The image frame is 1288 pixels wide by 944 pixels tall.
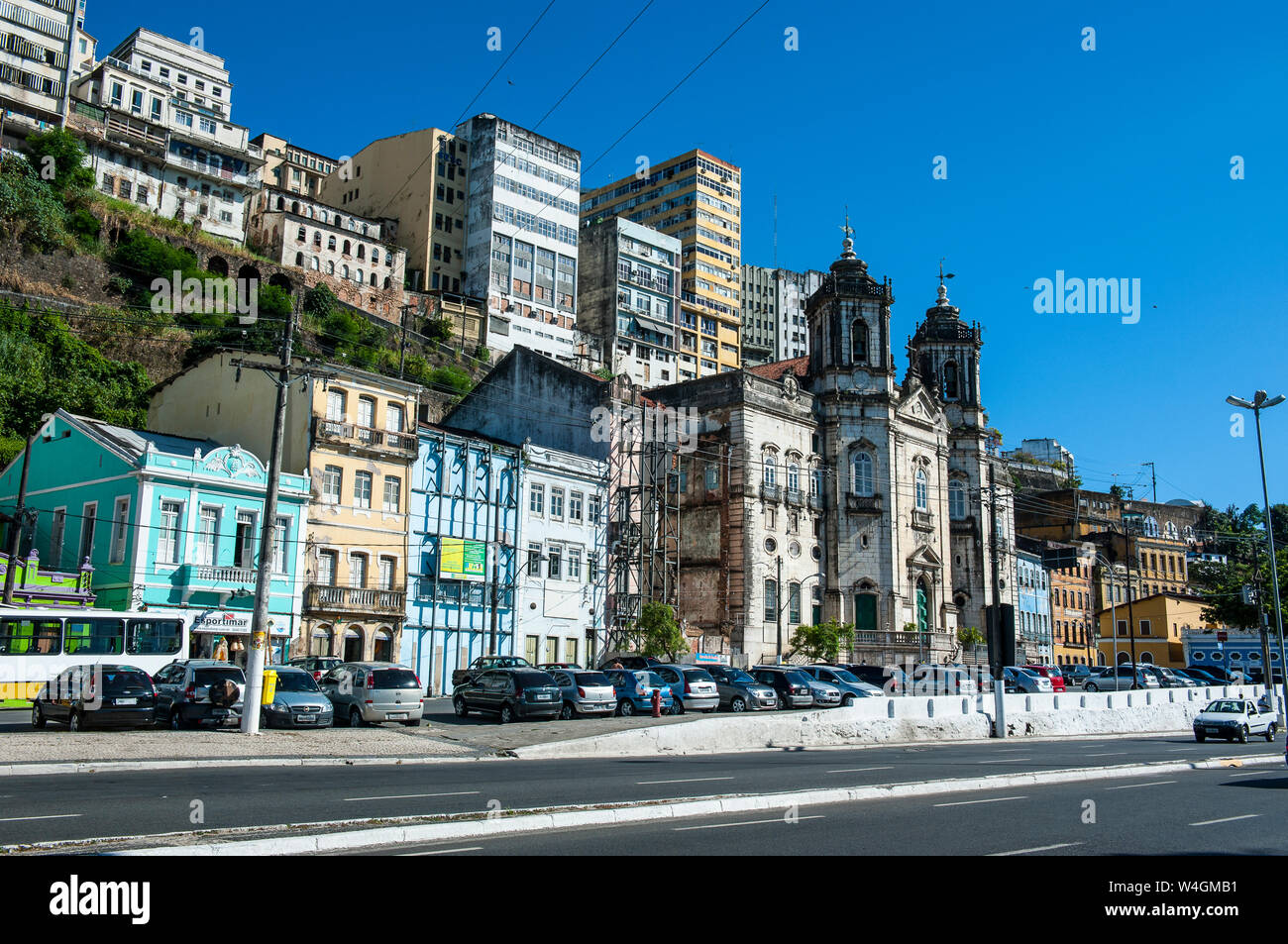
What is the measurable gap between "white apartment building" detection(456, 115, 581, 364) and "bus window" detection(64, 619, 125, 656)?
6227cm

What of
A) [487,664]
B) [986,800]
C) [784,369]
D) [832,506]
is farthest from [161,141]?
[986,800]

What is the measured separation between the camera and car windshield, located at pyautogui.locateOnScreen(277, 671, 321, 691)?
1017 inches

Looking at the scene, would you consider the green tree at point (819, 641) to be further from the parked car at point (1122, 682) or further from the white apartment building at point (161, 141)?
the white apartment building at point (161, 141)

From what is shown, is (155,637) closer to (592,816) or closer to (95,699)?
(95,699)

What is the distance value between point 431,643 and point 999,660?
1049 inches

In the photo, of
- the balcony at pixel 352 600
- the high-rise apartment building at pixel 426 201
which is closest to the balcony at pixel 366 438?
the balcony at pixel 352 600

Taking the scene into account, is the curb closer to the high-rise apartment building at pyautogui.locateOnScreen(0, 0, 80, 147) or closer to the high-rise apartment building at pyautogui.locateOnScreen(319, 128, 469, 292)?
the high-rise apartment building at pyautogui.locateOnScreen(0, 0, 80, 147)

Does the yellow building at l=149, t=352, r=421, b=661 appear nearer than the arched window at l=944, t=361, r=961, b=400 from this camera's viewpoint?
Yes

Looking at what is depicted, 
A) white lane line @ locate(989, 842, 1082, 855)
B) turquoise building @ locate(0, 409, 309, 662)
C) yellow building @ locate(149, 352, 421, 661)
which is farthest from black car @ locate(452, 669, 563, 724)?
white lane line @ locate(989, 842, 1082, 855)

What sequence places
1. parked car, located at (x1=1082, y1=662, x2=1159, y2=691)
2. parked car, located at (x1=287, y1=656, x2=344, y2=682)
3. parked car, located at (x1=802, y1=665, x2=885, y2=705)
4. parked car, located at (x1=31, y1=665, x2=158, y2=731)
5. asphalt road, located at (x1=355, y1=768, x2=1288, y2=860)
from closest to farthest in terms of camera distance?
asphalt road, located at (x1=355, y1=768, x2=1288, y2=860) < parked car, located at (x1=31, y1=665, x2=158, y2=731) < parked car, located at (x1=287, y1=656, x2=344, y2=682) < parked car, located at (x1=802, y1=665, x2=885, y2=705) < parked car, located at (x1=1082, y1=662, x2=1159, y2=691)

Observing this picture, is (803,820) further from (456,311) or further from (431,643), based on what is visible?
(456,311)

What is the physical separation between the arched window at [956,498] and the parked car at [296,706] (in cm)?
5456
